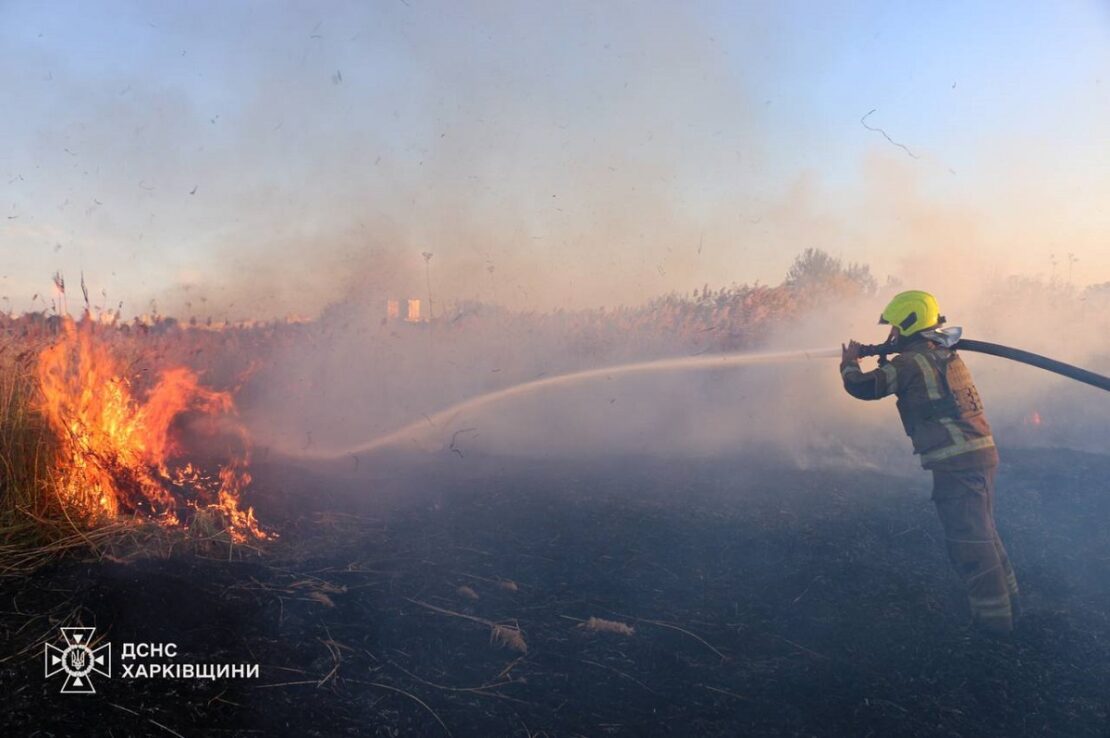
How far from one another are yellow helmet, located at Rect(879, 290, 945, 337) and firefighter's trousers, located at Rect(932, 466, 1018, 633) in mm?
1229

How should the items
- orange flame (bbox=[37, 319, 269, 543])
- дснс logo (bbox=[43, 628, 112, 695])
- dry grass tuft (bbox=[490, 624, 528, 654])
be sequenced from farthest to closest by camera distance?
orange flame (bbox=[37, 319, 269, 543]) → dry grass tuft (bbox=[490, 624, 528, 654]) → дснс logo (bbox=[43, 628, 112, 695])

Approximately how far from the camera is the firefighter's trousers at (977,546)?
4887 millimetres

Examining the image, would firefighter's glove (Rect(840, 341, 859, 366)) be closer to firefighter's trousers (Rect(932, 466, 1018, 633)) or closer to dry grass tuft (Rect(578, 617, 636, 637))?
firefighter's trousers (Rect(932, 466, 1018, 633))

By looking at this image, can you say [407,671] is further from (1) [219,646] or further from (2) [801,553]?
(2) [801,553]

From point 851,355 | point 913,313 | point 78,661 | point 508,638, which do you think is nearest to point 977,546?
point 851,355

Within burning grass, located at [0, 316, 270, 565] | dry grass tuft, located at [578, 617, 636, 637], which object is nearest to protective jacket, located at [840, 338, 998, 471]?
dry grass tuft, located at [578, 617, 636, 637]

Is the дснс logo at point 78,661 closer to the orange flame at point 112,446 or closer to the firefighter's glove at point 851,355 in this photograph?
the orange flame at point 112,446

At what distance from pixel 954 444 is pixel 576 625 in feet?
10.7

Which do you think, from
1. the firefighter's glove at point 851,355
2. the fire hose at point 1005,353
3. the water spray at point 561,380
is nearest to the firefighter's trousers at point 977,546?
the fire hose at point 1005,353

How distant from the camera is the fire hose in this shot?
4.93 m

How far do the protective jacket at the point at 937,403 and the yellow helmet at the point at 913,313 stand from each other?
141 millimetres

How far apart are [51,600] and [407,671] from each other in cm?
218

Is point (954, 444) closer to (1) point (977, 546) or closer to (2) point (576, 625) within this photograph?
(1) point (977, 546)

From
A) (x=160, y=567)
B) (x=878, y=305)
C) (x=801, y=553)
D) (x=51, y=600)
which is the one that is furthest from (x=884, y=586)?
(x=878, y=305)
